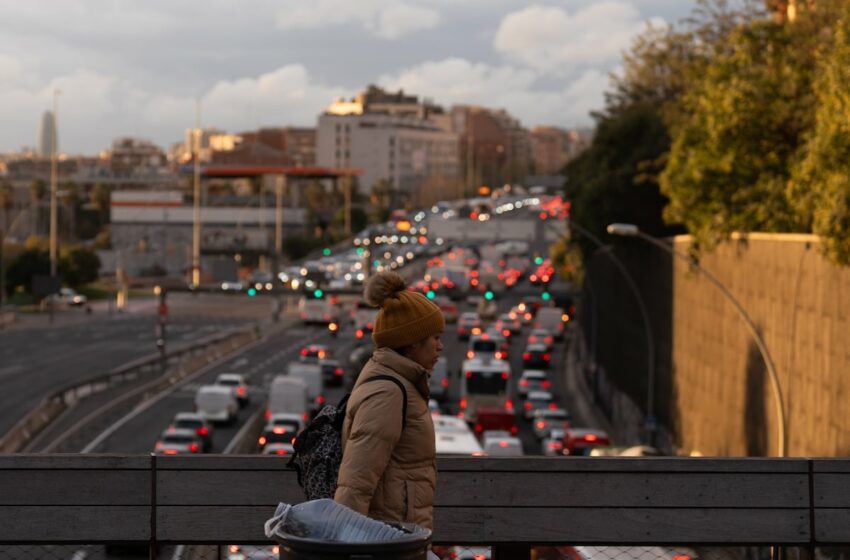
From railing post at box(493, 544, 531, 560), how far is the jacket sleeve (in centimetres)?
253

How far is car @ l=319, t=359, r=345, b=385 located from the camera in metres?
68.2

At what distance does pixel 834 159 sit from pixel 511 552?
2073cm

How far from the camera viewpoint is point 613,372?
6109 cm

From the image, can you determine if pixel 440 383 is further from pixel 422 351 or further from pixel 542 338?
pixel 422 351

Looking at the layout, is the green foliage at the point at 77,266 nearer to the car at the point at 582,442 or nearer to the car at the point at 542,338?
the car at the point at 542,338

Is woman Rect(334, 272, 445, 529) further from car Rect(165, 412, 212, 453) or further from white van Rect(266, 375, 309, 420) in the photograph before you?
white van Rect(266, 375, 309, 420)

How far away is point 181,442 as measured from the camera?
4209cm

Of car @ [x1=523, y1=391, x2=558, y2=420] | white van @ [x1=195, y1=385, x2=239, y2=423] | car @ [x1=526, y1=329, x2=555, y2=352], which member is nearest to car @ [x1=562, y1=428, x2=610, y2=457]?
car @ [x1=523, y1=391, x2=558, y2=420]

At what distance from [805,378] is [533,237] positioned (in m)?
126

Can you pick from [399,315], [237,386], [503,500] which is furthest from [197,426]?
[399,315]

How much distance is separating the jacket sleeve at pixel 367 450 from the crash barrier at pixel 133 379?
104ft

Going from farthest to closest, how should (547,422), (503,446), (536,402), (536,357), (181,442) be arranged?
(536,357)
(536,402)
(547,422)
(181,442)
(503,446)

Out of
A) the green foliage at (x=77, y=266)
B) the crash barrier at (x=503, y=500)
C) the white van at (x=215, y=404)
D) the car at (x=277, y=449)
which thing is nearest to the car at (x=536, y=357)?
the white van at (x=215, y=404)

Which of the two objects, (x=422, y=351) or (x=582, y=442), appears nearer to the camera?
(x=422, y=351)
